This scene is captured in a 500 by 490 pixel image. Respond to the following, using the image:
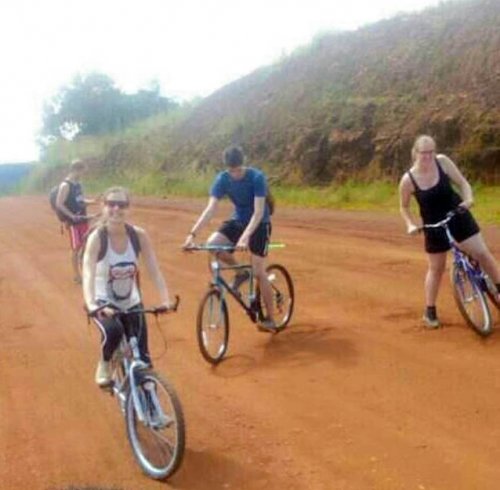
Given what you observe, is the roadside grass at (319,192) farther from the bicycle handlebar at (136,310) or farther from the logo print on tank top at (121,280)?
the bicycle handlebar at (136,310)

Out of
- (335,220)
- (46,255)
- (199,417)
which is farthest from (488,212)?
(199,417)

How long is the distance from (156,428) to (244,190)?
3.35m

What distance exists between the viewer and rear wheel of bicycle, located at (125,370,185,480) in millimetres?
5195

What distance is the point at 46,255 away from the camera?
679 inches

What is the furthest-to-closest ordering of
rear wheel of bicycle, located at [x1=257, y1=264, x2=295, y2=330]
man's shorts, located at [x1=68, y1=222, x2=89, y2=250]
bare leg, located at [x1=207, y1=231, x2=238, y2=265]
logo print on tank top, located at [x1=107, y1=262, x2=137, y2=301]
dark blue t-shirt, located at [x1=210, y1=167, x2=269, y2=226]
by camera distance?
man's shorts, located at [x1=68, y1=222, x2=89, y2=250], rear wheel of bicycle, located at [x1=257, y1=264, x2=295, y2=330], bare leg, located at [x1=207, y1=231, x2=238, y2=265], dark blue t-shirt, located at [x1=210, y1=167, x2=269, y2=226], logo print on tank top, located at [x1=107, y1=262, x2=137, y2=301]

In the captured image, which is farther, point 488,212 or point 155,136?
point 155,136

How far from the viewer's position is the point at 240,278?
8.48 m

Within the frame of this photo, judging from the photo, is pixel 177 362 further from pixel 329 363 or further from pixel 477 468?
pixel 477 468

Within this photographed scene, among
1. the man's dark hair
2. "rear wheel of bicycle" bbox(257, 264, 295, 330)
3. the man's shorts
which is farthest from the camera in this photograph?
the man's shorts

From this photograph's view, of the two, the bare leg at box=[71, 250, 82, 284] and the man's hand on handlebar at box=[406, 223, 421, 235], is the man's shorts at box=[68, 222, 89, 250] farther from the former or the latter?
the man's hand on handlebar at box=[406, 223, 421, 235]

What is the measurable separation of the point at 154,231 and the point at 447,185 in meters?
13.4

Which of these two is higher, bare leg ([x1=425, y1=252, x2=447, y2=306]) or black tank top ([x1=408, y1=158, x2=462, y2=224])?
black tank top ([x1=408, y1=158, x2=462, y2=224])

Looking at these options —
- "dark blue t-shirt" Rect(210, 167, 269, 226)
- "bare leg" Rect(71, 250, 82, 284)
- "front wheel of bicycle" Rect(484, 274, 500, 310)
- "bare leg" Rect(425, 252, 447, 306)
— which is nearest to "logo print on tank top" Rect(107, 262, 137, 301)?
"dark blue t-shirt" Rect(210, 167, 269, 226)

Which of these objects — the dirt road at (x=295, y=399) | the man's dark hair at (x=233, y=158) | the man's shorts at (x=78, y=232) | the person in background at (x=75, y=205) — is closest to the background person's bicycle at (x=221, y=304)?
the dirt road at (x=295, y=399)
